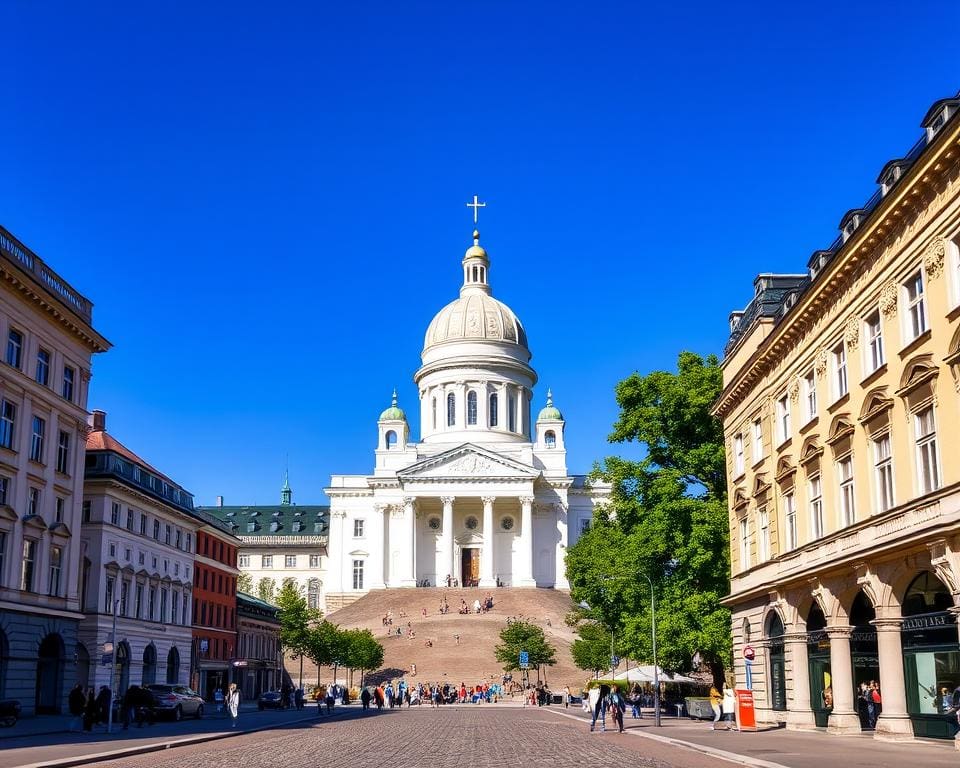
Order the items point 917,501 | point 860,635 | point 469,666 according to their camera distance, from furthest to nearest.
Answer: point 469,666 → point 860,635 → point 917,501

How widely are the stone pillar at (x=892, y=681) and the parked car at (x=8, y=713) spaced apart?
1038 inches

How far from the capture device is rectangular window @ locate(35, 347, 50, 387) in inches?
1810

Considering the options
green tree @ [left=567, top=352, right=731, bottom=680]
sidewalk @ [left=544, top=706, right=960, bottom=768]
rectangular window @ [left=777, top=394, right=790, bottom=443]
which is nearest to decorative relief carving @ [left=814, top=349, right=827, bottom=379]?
rectangular window @ [left=777, top=394, right=790, bottom=443]

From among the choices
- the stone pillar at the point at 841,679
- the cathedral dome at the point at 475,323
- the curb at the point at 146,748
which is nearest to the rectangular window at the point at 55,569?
the curb at the point at 146,748

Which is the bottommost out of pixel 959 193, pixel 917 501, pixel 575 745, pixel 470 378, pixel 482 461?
pixel 575 745

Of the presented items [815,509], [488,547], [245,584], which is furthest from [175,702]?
[245,584]

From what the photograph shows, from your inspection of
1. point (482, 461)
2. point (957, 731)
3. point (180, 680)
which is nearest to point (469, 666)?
point (180, 680)

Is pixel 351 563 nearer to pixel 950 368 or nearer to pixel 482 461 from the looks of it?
pixel 482 461

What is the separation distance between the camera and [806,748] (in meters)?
27.0

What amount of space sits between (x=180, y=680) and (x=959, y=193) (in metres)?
55.5

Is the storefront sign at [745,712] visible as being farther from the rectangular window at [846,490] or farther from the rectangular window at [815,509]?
the rectangular window at [846,490]

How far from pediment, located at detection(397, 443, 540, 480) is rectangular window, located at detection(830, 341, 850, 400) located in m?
85.5

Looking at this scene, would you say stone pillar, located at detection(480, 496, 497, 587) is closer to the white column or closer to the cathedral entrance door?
the cathedral entrance door

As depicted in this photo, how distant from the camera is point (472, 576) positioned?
121 meters
